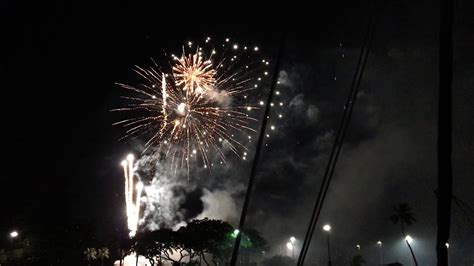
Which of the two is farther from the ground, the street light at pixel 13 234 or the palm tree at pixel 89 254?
the street light at pixel 13 234

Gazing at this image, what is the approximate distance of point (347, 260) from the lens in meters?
140

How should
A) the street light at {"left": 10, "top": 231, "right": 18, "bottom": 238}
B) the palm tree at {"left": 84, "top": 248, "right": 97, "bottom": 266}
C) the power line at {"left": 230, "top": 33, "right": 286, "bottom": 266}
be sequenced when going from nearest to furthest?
the power line at {"left": 230, "top": 33, "right": 286, "bottom": 266} → the street light at {"left": 10, "top": 231, "right": 18, "bottom": 238} → the palm tree at {"left": 84, "top": 248, "right": 97, "bottom": 266}

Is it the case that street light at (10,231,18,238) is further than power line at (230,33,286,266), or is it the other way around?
street light at (10,231,18,238)

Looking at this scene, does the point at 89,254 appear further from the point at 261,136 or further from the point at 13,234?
the point at 261,136

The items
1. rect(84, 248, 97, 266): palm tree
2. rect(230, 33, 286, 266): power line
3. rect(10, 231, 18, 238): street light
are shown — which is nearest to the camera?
rect(230, 33, 286, 266): power line

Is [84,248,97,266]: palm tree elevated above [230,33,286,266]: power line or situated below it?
above

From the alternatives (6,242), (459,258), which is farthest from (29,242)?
(459,258)

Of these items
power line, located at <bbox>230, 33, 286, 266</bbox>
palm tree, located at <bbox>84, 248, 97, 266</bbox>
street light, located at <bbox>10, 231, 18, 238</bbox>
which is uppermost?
street light, located at <bbox>10, 231, 18, 238</bbox>

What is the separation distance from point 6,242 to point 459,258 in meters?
159

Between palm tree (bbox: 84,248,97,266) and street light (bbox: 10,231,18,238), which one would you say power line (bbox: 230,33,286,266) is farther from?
palm tree (bbox: 84,248,97,266)

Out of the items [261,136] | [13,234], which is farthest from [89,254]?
[261,136]

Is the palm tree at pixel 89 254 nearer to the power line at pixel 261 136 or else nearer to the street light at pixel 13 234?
the street light at pixel 13 234

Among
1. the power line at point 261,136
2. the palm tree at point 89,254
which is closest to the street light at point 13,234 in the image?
the palm tree at point 89,254

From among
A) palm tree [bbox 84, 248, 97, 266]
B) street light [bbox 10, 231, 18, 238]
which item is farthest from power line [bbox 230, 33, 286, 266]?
palm tree [bbox 84, 248, 97, 266]
